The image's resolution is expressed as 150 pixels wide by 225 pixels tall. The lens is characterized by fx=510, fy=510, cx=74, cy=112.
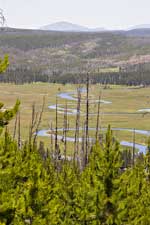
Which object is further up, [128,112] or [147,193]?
[147,193]

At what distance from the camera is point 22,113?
134000 mm

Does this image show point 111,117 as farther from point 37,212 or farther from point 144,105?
point 37,212

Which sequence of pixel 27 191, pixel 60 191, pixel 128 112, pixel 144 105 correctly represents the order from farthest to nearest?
pixel 144 105
pixel 128 112
pixel 60 191
pixel 27 191

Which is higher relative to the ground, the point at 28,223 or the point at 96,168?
the point at 96,168

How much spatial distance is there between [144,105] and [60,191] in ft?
446

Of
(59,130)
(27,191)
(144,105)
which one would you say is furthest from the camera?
(144,105)

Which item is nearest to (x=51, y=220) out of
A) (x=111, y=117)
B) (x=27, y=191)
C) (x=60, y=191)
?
(x=27, y=191)

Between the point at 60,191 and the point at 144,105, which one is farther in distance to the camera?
the point at 144,105

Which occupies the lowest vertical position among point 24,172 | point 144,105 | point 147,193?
point 144,105

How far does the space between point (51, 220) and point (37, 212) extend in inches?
26.0

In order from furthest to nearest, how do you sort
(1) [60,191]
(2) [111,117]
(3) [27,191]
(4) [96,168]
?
(2) [111,117] → (1) [60,191] → (4) [96,168] → (3) [27,191]

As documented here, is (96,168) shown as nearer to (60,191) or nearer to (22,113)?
(60,191)

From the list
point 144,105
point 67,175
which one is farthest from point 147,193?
point 144,105

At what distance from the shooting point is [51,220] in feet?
68.5
